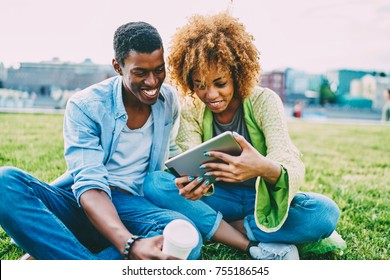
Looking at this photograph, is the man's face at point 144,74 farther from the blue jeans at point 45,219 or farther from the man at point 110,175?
the blue jeans at point 45,219

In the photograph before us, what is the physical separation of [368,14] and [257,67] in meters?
0.98

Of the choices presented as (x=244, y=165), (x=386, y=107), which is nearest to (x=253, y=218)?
(x=244, y=165)

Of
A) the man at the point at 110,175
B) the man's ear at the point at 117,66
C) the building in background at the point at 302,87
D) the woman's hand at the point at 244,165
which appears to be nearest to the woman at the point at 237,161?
the woman's hand at the point at 244,165

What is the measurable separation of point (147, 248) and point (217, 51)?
0.94 metres

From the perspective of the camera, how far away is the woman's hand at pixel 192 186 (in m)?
1.80

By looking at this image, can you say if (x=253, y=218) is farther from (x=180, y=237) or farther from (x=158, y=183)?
(x=180, y=237)

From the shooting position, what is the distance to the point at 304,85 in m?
27.7

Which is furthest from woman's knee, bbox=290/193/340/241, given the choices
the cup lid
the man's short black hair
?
the man's short black hair

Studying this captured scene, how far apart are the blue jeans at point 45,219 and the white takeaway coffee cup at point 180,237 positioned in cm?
25

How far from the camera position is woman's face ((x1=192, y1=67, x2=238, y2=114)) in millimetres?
1971

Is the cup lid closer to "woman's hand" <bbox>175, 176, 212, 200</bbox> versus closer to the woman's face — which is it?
"woman's hand" <bbox>175, 176, 212, 200</bbox>

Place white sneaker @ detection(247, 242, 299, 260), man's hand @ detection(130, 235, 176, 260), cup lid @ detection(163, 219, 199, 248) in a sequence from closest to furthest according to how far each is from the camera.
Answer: cup lid @ detection(163, 219, 199, 248) < man's hand @ detection(130, 235, 176, 260) < white sneaker @ detection(247, 242, 299, 260)

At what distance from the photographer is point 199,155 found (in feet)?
5.67
